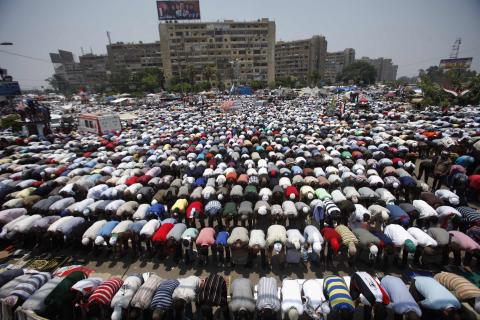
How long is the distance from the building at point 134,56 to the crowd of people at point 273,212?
9446cm

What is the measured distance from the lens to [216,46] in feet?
253

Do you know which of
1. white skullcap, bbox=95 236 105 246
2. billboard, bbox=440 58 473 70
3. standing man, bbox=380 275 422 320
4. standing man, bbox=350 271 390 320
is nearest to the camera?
standing man, bbox=380 275 422 320

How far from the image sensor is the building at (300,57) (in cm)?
10125

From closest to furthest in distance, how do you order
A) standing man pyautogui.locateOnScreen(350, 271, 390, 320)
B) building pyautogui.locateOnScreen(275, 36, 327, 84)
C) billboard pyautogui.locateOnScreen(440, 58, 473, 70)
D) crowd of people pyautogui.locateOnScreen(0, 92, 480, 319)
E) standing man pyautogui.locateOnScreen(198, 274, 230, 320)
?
standing man pyautogui.locateOnScreen(350, 271, 390, 320) < standing man pyautogui.locateOnScreen(198, 274, 230, 320) < crowd of people pyautogui.locateOnScreen(0, 92, 480, 319) < billboard pyautogui.locateOnScreen(440, 58, 473, 70) < building pyautogui.locateOnScreen(275, 36, 327, 84)

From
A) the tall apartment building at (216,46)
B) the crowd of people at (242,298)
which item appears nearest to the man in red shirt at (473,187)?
the crowd of people at (242,298)

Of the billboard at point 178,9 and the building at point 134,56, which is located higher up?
the billboard at point 178,9

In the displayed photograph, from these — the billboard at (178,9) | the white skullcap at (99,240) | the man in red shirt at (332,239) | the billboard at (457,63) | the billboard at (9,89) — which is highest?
the billboard at (178,9)

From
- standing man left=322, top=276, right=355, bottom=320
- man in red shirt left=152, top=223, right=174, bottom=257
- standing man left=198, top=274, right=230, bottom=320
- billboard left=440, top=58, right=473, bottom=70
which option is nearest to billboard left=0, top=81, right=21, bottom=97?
man in red shirt left=152, top=223, right=174, bottom=257

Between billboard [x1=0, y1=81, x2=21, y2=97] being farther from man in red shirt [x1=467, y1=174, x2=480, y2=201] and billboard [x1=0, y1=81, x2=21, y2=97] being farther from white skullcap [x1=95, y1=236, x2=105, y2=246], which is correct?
man in red shirt [x1=467, y1=174, x2=480, y2=201]

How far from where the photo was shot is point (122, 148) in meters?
16.7

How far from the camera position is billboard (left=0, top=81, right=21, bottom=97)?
41562 millimetres

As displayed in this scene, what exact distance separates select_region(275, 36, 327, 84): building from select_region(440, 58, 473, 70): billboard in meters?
44.6

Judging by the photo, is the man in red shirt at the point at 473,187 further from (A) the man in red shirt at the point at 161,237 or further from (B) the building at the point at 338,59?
(B) the building at the point at 338,59

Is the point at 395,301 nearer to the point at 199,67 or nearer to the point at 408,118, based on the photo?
the point at 408,118
